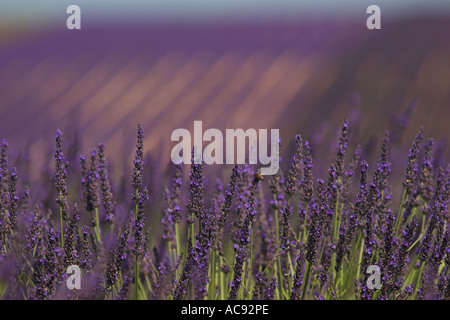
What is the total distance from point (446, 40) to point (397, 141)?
3.45 m

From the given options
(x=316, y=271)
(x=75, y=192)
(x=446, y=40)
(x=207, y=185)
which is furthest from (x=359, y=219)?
(x=446, y=40)

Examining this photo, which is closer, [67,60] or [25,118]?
[25,118]

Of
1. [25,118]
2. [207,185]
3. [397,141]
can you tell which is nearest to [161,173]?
[207,185]

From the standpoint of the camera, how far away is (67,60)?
491 cm

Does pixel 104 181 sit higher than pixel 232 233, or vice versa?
pixel 104 181

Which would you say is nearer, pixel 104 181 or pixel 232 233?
pixel 104 181

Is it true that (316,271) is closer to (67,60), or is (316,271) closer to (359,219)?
(359,219)

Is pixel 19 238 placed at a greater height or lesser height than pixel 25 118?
lesser

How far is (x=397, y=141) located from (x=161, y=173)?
1.01 metres

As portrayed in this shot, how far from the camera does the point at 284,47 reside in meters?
5.19

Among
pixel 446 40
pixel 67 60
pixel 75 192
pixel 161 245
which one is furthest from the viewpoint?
pixel 446 40
